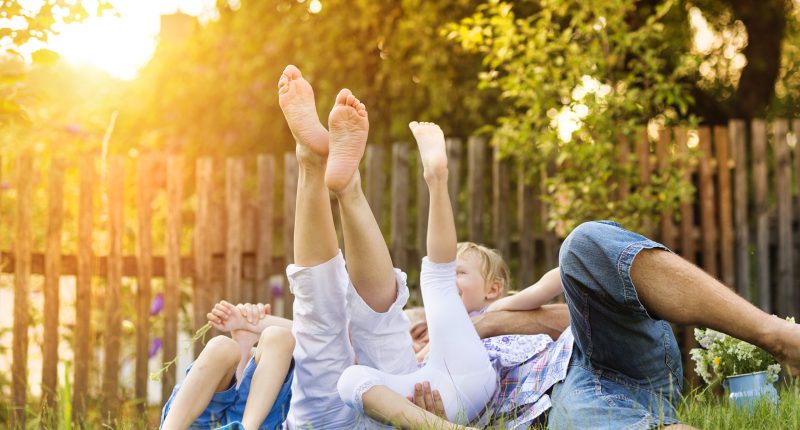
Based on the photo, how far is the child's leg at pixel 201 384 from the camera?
2.37m

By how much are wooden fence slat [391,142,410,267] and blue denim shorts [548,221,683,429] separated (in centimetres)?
253

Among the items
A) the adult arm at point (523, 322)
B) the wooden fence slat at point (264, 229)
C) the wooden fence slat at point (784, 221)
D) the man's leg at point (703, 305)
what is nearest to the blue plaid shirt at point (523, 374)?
the adult arm at point (523, 322)

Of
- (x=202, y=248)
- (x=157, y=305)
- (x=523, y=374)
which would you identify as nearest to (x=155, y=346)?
(x=157, y=305)

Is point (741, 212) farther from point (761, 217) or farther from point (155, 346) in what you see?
point (155, 346)

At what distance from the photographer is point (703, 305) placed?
1.98 m

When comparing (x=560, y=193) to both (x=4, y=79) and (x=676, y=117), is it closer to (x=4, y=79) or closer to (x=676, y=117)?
(x=676, y=117)

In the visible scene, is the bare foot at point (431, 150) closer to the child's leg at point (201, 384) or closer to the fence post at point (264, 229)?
the child's leg at point (201, 384)

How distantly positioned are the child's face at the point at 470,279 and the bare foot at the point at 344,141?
29.1 inches

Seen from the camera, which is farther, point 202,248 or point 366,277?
point 202,248

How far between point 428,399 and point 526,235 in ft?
8.83

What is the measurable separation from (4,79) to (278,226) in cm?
396

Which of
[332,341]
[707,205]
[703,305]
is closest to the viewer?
[703,305]

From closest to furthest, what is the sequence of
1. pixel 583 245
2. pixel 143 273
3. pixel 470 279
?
pixel 583 245
pixel 470 279
pixel 143 273

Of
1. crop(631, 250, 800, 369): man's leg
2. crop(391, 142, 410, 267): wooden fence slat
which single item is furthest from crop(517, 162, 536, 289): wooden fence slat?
crop(631, 250, 800, 369): man's leg
